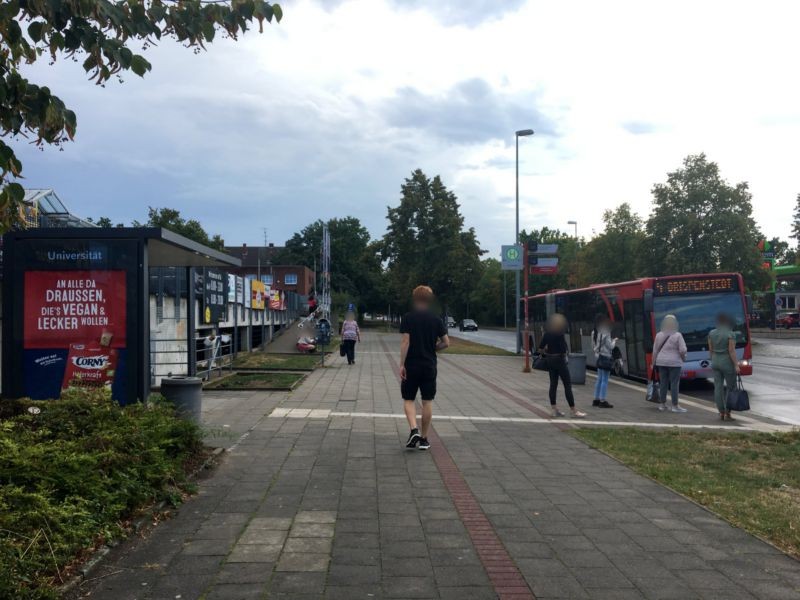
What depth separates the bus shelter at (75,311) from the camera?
830cm

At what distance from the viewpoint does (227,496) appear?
5660 mm

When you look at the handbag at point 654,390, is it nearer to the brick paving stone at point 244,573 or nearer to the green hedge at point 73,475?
the green hedge at point 73,475

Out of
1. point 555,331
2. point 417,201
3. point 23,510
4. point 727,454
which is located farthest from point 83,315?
point 417,201

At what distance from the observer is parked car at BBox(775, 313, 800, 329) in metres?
60.0

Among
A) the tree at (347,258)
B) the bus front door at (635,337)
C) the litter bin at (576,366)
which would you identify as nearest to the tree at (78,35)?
the litter bin at (576,366)

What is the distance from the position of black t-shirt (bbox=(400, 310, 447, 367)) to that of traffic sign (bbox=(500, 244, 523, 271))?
18424mm

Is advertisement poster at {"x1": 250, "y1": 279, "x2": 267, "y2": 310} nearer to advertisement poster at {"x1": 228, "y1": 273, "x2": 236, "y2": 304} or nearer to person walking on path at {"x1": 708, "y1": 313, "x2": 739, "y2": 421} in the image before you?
advertisement poster at {"x1": 228, "y1": 273, "x2": 236, "y2": 304}

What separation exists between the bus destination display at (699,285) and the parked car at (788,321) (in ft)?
163

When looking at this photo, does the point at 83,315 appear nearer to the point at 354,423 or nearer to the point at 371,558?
the point at 354,423

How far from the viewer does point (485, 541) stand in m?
4.64

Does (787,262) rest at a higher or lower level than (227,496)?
higher

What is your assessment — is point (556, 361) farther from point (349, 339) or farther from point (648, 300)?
point (349, 339)

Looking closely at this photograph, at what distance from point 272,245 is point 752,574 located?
137 metres

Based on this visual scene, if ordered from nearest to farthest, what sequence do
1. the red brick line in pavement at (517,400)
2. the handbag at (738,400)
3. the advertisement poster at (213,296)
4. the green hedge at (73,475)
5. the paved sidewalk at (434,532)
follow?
1. the green hedge at (73,475)
2. the paved sidewalk at (434,532)
3. the red brick line in pavement at (517,400)
4. the handbag at (738,400)
5. the advertisement poster at (213,296)
